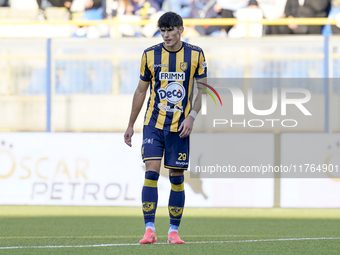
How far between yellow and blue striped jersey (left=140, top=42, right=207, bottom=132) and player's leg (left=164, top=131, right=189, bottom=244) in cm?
10

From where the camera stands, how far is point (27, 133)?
809 cm

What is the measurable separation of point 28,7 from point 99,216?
19.5 feet

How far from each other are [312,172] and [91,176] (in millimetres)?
2863

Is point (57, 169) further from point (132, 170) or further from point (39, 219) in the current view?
point (39, 219)

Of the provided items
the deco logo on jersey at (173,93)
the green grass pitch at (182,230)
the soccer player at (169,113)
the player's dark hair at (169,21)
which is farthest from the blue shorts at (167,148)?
the player's dark hair at (169,21)

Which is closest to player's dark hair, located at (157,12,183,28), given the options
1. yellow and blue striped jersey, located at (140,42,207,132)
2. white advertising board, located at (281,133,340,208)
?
yellow and blue striped jersey, located at (140,42,207,132)

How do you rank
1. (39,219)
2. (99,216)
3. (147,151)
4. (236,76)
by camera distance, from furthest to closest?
1. (236,76)
2. (99,216)
3. (39,219)
4. (147,151)

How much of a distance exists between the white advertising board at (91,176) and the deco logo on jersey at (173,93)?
3.63 m

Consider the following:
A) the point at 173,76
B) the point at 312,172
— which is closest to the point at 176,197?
the point at 173,76

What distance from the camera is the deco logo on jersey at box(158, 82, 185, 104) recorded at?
13.9 feet

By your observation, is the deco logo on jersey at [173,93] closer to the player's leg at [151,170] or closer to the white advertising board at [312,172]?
the player's leg at [151,170]

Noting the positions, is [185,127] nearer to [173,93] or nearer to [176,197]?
[173,93]

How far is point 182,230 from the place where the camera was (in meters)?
5.41

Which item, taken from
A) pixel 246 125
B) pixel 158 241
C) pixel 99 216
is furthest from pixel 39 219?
pixel 246 125
